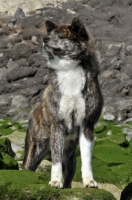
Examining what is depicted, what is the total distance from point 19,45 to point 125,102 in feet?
70.2

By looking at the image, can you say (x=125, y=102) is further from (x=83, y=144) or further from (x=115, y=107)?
(x=83, y=144)

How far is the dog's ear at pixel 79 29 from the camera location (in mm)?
11297

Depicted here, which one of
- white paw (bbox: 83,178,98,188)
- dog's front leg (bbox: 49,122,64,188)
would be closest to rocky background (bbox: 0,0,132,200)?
dog's front leg (bbox: 49,122,64,188)

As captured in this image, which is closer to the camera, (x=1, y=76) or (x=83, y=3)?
(x=1, y=76)

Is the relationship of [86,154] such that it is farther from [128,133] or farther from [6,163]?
[128,133]

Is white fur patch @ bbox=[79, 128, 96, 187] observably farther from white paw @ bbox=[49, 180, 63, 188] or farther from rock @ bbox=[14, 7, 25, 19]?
rock @ bbox=[14, 7, 25, 19]

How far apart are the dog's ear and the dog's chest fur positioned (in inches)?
24.6

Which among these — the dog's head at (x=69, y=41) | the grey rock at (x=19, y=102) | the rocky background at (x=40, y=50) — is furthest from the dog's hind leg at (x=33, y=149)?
the grey rock at (x=19, y=102)

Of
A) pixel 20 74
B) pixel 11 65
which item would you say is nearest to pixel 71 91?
pixel 20 74

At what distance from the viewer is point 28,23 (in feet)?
224

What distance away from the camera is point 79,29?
37.3ft

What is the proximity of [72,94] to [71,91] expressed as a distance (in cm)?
9

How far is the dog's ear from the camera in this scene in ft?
37.1

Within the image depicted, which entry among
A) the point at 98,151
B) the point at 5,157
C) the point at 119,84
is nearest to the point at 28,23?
the point at 119,84
